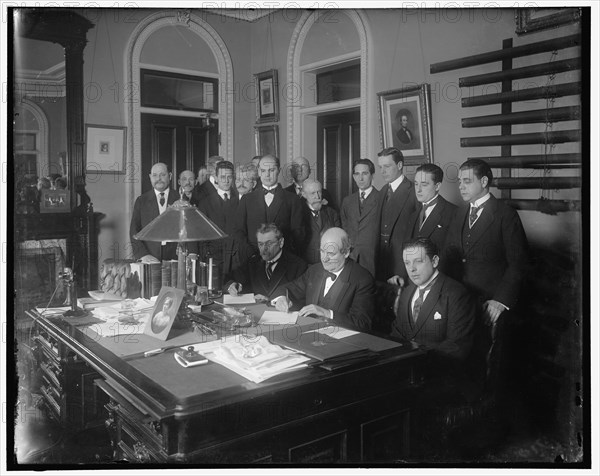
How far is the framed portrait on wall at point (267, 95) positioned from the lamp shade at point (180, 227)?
0.78m

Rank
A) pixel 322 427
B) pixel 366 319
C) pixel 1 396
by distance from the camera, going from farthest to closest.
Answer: pixel 366 319
pixel 1 396
pixel 322 427

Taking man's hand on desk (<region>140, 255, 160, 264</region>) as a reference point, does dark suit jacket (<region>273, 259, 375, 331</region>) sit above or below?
below

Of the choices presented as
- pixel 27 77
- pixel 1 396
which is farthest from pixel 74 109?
pixel 1 396

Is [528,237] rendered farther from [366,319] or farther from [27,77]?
[27,77]

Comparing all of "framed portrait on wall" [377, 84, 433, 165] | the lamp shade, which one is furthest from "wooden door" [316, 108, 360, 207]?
the lamp shade

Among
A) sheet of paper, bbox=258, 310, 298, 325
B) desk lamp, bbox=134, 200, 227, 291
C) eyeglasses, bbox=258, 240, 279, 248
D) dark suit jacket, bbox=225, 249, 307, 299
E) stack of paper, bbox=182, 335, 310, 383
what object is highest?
desk lamp, bbox=134, 200, 227, 291

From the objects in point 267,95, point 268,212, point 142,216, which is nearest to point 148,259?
point 142,216

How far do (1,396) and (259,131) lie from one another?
75.7 inches

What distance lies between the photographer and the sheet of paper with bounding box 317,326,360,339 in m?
2.25

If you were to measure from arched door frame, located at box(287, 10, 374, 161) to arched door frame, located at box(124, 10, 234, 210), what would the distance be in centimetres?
36

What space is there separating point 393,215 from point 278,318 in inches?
34.2

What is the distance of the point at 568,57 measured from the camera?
2.31 m

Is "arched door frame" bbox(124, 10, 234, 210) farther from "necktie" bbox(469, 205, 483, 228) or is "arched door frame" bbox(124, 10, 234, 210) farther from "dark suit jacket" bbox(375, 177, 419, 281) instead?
"necktie" bbox(469, 205, 483, 228)

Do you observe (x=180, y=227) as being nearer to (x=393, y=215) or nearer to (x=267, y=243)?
(x=267, y=243)
